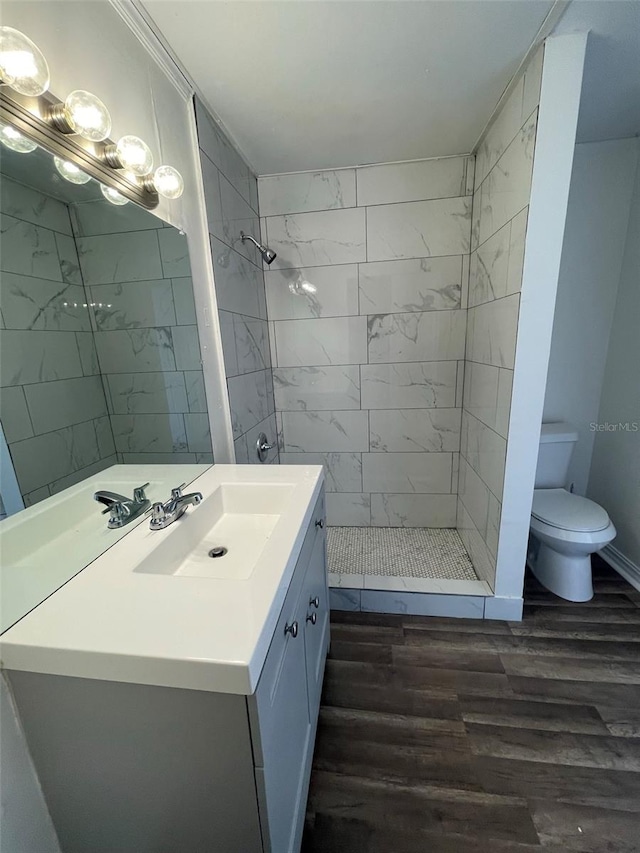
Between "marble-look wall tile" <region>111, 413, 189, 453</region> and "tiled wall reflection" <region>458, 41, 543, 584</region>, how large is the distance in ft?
4.52

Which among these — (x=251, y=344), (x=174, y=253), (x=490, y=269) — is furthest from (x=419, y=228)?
(x=174, y=253)

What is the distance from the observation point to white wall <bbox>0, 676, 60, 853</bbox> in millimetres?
643

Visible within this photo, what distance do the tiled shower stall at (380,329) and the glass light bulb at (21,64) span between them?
2.68ft

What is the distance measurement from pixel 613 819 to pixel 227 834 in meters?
1.17

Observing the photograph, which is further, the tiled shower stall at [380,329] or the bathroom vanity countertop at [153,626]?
the tiled shower stall at [380,329]

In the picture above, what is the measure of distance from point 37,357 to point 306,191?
1.91 meters

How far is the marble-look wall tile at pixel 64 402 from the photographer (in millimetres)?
736

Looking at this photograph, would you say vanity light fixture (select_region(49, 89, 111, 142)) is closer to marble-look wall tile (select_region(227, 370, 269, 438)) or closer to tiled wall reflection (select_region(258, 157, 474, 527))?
marble-look wall tile (select_region(227, 370, 269, 438))

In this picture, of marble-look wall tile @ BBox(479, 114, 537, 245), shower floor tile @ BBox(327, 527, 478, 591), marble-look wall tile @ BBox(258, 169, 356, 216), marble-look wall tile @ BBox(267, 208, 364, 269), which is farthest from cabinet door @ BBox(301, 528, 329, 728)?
marble-look wall tile @ BBox(258, 169, 356, 216)

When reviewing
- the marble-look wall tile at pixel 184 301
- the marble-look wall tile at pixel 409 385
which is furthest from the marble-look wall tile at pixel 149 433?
the marble-look wall tile at pixel 409 385

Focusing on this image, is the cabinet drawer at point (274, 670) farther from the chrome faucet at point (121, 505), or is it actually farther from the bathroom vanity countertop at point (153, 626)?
the chrome faucet at point (121, 505)

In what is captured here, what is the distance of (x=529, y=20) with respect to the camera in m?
1.10

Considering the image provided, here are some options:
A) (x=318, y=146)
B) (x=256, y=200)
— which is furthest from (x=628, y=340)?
(x=256, y=200)

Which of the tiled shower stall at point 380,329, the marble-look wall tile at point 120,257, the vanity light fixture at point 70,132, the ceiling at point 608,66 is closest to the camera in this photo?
the vanity light fixture at point 70,132
